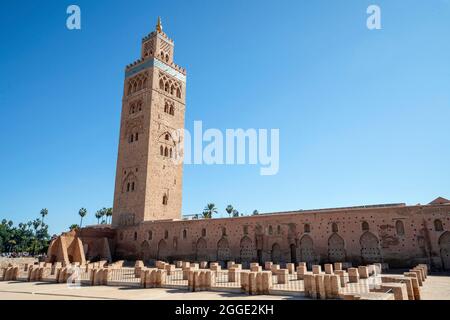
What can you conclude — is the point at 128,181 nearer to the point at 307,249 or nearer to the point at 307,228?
the point at 307,228

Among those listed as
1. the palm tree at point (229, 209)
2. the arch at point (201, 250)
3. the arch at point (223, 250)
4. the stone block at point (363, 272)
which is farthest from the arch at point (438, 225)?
the palm tree at point (229, 209)

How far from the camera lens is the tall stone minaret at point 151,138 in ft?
110

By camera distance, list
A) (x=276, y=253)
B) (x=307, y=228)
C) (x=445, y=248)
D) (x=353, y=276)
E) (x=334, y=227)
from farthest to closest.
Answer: (x=276, y=253)
(x=307, y=228)
(x=334, y=227)
(x=445, y=248)
(x=353, y=276)

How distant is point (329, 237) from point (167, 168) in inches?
826

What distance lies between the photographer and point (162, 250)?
29141 millimetres

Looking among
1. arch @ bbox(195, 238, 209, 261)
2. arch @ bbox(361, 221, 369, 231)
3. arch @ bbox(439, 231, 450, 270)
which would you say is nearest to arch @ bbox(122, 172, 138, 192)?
arch @ bbox(195, 238, 209, 261)

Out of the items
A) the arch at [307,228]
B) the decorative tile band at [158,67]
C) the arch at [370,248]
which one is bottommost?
the arch at [370,248]

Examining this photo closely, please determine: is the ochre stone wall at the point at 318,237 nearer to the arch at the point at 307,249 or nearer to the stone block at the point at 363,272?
the arch at the point at 307,249

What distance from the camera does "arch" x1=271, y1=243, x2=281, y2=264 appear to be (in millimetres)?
22719

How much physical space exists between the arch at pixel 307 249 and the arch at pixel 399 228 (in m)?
5.49

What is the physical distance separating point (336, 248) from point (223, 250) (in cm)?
929

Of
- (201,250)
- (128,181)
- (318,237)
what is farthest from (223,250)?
(128,181)

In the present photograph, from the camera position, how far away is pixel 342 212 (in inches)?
814
